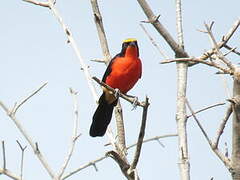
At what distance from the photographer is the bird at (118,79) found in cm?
609

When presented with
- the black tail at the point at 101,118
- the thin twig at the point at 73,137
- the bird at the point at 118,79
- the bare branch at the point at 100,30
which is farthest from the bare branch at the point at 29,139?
the black tail at the point at 101,118

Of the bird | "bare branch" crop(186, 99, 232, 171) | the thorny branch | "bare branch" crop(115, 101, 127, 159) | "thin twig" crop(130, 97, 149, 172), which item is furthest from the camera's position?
the bird

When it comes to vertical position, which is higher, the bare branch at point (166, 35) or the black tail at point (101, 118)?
the black tail at point (101, 118)

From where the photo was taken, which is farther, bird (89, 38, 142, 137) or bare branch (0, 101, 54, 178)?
bird (89, 38, 142, 137)

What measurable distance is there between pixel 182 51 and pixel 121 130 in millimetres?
1203

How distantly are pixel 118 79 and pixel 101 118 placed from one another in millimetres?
604

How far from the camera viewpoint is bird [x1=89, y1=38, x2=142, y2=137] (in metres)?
6.09

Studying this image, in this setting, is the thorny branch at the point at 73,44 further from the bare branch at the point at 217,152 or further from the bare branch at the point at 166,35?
the bare branch at the point at 217,152

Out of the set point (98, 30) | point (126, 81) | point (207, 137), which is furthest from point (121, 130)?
point (126, 81)

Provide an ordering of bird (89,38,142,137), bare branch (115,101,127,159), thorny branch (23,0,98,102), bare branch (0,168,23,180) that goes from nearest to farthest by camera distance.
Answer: bare branch (0,168,23,180) → thorny branch (23,0,98,102) → bare branch (115,101,127,159) → bird (89,38,142,137)

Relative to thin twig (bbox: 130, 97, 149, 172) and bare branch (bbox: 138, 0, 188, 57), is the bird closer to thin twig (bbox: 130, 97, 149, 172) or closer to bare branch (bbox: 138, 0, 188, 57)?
bare branch (bbox: 138, 0, 188, 57)

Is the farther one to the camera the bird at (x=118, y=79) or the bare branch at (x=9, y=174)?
the bird at (x=118, y=79)

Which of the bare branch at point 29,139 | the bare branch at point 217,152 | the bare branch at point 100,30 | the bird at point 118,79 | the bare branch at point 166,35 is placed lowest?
the bare branch at point 217,152

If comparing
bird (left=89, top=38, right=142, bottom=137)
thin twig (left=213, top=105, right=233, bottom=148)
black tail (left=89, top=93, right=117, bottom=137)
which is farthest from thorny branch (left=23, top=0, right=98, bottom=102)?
black tail (left=89, top=93, right=117, bottom=137)
